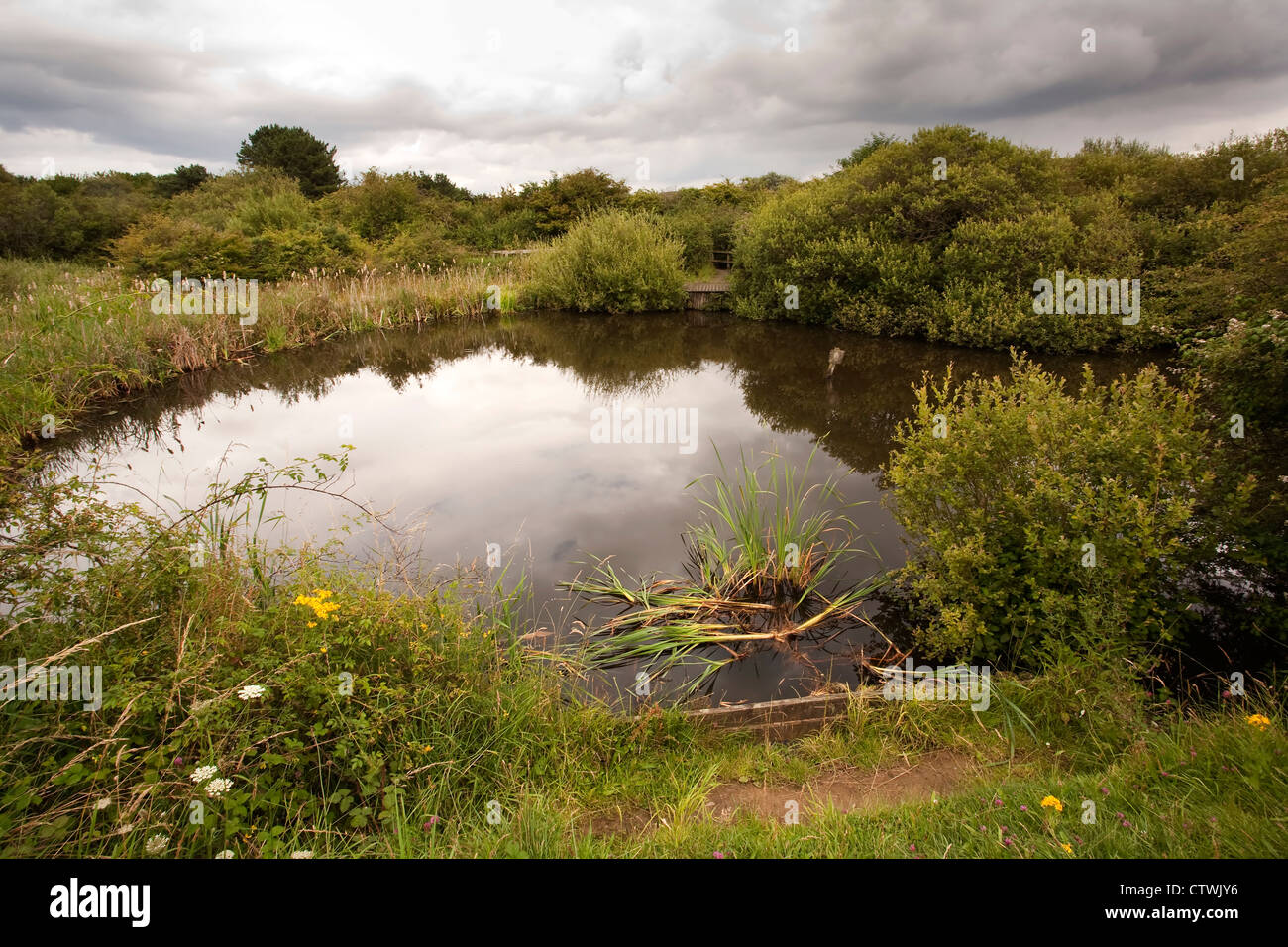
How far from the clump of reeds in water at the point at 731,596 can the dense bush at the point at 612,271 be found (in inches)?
542

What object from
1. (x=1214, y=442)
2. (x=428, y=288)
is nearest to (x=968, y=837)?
(x=1214, y=442)

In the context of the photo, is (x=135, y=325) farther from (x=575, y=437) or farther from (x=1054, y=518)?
(x=1054, y=518)

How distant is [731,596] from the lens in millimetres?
5000

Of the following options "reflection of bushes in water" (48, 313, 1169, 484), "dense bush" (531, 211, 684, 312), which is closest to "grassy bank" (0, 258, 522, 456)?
"reflection of bushes in water" (48, 313, 1169, 484)

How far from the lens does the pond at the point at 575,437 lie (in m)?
5.52

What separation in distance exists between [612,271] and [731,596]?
14.9 m

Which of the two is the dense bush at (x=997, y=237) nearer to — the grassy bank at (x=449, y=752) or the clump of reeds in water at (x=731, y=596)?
the clump of reeds in water at (x=731, y=596)

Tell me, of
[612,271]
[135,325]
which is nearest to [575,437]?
[135,325]

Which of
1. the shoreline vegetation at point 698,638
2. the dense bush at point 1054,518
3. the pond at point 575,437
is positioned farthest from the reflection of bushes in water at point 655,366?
the dense bush at point 1054,518

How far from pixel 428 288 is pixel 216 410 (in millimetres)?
9869

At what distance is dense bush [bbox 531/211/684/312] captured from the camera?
60.2ft

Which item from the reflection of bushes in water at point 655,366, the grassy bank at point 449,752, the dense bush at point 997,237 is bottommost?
the grassy bank at point 449,752

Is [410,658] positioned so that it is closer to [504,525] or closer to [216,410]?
[504,525]

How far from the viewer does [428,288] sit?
59.1 ft
